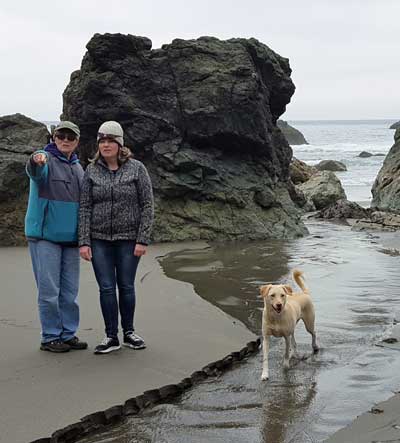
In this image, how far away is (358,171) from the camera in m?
42.4

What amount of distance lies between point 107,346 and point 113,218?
1.11 meters

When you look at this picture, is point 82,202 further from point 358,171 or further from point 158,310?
point 358,171

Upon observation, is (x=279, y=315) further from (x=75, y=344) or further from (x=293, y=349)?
(x=75, y=344)

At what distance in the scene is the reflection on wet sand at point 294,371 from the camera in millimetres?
4258

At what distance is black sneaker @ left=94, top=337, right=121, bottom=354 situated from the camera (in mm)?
5438

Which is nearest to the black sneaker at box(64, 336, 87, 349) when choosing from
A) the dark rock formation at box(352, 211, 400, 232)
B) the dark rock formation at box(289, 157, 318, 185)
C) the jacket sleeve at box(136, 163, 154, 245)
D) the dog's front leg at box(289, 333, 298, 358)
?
the jacket sleeve at box(136, 163, 154, 245)

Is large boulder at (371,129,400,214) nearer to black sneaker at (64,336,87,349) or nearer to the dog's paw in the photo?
the dog's paw

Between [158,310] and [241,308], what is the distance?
1080 millimetres

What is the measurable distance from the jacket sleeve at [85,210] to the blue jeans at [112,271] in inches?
4.0

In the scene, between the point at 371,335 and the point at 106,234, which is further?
the point at 371,335

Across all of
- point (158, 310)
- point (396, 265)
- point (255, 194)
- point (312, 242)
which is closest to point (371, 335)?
point (158, 310)

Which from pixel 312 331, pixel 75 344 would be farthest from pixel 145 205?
pixel 312 331

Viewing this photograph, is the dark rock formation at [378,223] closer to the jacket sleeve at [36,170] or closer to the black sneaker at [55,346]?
the black sneaker at [55,346]

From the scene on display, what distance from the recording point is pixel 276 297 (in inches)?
215
